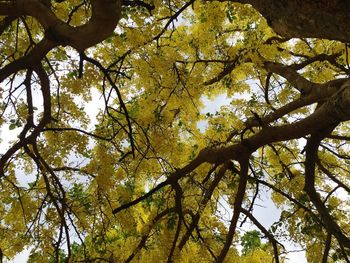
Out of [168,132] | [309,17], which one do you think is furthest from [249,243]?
[309,17]

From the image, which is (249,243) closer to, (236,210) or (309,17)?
(236,210)

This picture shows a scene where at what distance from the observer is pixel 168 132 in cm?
651

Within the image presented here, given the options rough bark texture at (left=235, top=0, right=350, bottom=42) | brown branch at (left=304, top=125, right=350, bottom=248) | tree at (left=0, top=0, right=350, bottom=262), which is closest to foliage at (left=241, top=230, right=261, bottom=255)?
tree at (left=0, top=0, right=350, bottom=262)

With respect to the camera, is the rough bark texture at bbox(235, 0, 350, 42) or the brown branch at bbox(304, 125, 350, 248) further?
the brown branch at bbox(304, 125, 350, 248)

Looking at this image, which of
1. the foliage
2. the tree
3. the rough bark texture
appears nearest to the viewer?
the rough bark texture

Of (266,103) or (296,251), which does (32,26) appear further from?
(296,251)

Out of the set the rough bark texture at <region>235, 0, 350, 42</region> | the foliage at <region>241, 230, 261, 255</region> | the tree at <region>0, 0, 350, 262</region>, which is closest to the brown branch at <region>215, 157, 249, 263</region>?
the tree at <region>0, 0, 350, 262</region>

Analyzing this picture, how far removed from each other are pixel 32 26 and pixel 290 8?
5466 millimetres

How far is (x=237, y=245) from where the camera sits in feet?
20.4

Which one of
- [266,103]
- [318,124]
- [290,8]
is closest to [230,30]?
[266,103]

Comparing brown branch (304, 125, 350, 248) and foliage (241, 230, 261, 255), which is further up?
foliage (241, 230, 261, 255)

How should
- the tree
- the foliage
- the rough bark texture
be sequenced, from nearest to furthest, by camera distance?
1. the rough bark texture
2. the tree
3. the foliage

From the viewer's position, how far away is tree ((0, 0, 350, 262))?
12.1 feet

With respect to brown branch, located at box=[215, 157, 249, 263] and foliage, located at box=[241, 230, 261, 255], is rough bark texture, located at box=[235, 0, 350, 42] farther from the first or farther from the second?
foliage, located at box=[241, 230, 261, 255]
